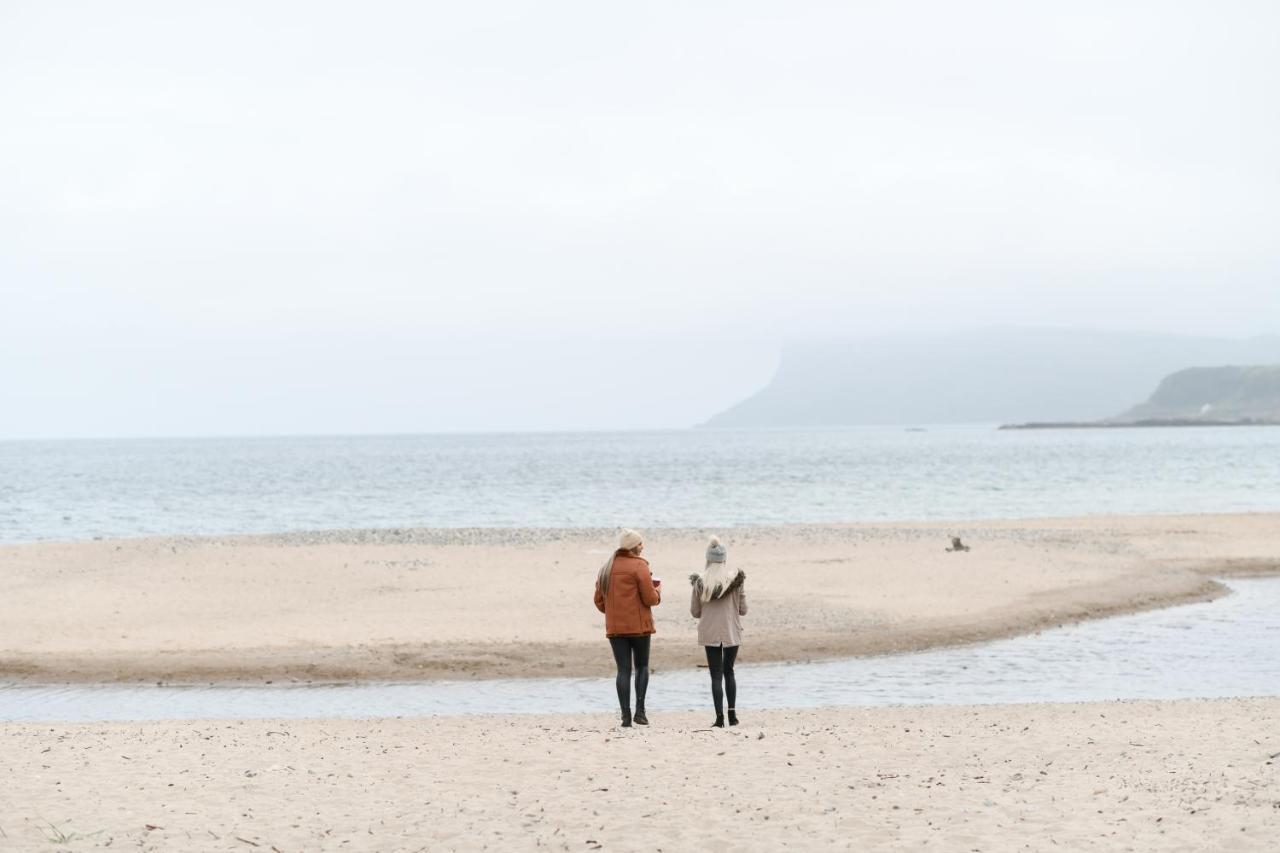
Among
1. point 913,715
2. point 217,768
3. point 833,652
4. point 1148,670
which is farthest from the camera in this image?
point 833,652

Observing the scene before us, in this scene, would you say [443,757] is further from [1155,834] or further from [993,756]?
[1155,834]

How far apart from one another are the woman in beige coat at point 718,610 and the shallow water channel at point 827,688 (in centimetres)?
194

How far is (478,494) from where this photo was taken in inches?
2840

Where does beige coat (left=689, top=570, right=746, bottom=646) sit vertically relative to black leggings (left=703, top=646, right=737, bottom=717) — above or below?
above

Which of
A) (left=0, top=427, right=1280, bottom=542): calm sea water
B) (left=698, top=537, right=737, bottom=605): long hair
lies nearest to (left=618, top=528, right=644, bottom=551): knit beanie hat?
(left=698, top=537, right=737, bottom=605): long hair

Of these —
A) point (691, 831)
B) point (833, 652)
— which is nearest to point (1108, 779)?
point (691, 831)

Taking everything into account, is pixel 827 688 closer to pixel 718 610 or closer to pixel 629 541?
pixel 718 610

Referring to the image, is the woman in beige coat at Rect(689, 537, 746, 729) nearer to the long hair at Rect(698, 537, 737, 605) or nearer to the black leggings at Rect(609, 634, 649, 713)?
the long hair at Rect(698, 537, 737, 605)

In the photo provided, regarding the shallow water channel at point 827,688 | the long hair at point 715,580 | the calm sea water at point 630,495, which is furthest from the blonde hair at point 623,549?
the calm sea water at point 630,495

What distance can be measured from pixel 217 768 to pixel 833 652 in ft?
35.5

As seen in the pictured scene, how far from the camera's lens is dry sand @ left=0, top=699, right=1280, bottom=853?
27.8 feet

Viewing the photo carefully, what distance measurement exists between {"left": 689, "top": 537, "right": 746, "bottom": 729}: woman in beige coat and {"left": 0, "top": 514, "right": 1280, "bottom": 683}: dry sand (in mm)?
5168

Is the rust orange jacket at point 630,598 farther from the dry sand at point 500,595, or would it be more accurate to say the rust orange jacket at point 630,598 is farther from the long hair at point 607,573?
the dry sand at point 500,595

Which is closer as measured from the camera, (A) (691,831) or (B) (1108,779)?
(A) (691,831)
